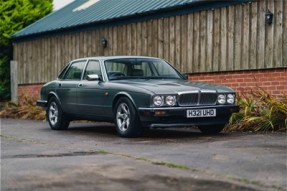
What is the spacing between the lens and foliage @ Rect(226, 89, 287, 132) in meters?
10.5

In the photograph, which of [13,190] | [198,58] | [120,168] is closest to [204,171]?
[120,168]

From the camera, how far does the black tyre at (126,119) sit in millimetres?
9422

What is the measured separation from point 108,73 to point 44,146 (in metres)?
2.38

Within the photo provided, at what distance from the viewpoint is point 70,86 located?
11469 millimetres

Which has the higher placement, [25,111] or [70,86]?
[70,86]

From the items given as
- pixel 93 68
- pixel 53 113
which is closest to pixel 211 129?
pixel 93 68

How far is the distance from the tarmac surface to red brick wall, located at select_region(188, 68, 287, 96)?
2.95 m

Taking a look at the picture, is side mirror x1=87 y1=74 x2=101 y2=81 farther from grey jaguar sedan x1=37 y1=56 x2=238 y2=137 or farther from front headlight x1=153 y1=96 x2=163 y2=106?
front headlight x1=153 y1=96 x2=163 y2=106

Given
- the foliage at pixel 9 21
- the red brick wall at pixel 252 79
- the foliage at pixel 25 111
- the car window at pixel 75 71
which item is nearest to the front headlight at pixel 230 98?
the red brick wall at pixel 252 79

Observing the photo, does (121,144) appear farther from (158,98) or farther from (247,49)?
(247,49)

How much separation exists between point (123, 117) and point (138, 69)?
Answer: 49.0 inches

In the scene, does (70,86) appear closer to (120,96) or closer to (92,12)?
(120,96)

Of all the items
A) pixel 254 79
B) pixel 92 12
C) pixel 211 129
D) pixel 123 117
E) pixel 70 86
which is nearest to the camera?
pixel 123 117

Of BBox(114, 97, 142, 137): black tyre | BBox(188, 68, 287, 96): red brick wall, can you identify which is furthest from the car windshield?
BBox(188, 68, 287, 96): red brick wall
